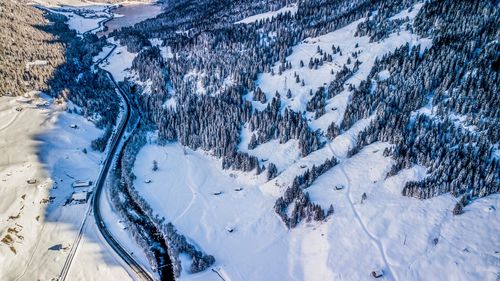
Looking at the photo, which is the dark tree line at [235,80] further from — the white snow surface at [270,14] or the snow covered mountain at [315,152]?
the white snow surface at [270,14]

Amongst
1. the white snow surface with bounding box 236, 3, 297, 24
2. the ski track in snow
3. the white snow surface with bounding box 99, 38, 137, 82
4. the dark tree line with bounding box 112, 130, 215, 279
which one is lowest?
the dark tree line with bounding box 112, 130, 215, 279

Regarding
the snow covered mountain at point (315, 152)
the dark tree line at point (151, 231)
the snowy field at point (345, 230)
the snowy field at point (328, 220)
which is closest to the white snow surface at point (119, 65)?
the snow covered mountain at point (315, 152)

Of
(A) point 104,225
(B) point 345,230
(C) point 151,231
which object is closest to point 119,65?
(A) point 104,225

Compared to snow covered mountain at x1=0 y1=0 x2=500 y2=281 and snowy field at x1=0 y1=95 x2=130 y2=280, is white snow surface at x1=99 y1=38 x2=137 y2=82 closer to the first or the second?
snow covered mountain at x1=0 y1=0 x2=500 y2=281

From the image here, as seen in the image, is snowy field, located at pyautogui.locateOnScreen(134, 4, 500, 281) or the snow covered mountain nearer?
snowy field, located at pyautogui.locateOnScreen(134, 4, 500, 281)

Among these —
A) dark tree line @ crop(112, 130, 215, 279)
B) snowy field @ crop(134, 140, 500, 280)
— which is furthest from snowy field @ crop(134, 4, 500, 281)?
dark tree line @ crop(112, 130, 215, 279)

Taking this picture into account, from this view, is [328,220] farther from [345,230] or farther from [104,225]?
[104,225]
